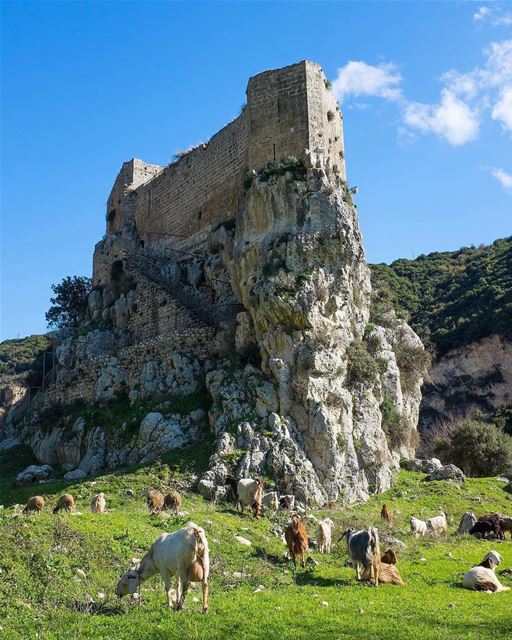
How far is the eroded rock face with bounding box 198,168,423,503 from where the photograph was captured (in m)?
24.7

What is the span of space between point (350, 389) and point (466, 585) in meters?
14.2

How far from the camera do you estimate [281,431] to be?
24.9m

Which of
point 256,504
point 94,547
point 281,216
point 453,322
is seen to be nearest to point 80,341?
point 281,216

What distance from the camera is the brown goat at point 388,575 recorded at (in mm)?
14023

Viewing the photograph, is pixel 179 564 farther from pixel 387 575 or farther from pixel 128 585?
pixel 387 575

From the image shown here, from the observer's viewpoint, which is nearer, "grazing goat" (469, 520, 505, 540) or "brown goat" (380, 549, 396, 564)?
"brown goat" (380, 549, 396, 564)

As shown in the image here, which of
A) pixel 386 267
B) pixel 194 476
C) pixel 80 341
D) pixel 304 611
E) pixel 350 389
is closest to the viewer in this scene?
pixel 304 611

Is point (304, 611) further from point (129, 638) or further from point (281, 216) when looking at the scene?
point (281, 216)

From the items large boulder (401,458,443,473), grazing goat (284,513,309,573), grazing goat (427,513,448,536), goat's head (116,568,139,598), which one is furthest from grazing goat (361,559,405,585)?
large boulder (401,458,443,473)

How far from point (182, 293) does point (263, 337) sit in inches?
323

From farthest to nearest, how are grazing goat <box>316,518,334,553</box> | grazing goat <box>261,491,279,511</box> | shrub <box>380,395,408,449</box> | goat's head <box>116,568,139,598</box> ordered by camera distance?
shrub <box>380,395,408,449</box> < grazing goat <box>261,491,279,511</box> < grazing goat <box>316,518,334,553</box> < goat's head <box>116,568,139,598</box>

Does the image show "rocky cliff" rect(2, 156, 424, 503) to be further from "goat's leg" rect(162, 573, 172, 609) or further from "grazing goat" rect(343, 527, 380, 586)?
"goat's leg" rect(162, 573, 172, 609)

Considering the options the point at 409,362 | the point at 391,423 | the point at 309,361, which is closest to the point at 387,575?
the point at 309,361

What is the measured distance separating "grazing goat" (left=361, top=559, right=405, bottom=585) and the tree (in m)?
35.5
